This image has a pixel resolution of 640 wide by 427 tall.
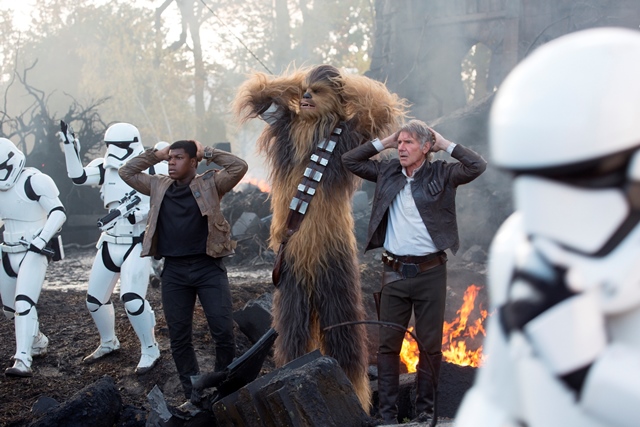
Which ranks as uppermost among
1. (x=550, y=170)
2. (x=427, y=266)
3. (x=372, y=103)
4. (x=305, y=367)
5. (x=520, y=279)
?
(x=372, y=103)

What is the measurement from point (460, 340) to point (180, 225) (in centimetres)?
381

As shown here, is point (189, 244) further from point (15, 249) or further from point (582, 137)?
point (582, 137)

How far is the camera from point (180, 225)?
5.61 metres

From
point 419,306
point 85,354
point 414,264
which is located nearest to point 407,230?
point 414,264

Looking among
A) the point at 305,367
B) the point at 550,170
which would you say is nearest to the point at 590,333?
the point at 550,170

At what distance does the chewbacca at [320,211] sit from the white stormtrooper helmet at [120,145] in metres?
2.00

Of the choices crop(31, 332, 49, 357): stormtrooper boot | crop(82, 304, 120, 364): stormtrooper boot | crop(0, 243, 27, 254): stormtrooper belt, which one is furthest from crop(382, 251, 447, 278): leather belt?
crop(31, 332, 49, 357): stormtrooper boot

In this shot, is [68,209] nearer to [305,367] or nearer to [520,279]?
[305,367]

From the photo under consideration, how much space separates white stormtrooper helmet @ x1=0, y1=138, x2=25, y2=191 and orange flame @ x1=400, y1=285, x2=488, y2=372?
397 cm

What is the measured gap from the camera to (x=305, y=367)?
14.0ft

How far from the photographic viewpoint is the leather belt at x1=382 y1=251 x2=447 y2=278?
4914mm

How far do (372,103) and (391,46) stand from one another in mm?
13602

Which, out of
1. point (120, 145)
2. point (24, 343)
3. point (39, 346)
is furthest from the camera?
point (39, 346)

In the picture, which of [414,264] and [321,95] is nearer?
[414,264]
